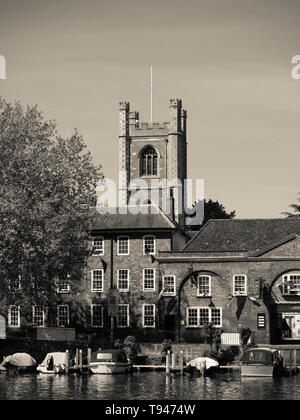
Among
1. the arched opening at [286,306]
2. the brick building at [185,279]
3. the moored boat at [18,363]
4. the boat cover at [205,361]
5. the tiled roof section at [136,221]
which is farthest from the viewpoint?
the tiled roof section at [136,221]

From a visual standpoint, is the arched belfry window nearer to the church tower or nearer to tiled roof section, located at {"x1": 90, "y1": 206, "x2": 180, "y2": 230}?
the church tower

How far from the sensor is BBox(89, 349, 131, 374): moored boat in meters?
75.9

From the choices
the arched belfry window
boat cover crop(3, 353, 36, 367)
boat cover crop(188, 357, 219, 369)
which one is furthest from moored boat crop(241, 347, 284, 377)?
the arched belfry window

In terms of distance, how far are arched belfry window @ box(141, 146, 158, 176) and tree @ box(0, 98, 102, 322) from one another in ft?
168

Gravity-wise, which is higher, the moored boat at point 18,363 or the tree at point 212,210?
the tree at point 212,210

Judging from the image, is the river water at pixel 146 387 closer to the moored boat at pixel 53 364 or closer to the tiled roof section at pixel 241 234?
the moored boat at pixel 53 364

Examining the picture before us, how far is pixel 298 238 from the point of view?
89812 mm

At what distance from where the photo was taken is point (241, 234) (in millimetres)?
96062

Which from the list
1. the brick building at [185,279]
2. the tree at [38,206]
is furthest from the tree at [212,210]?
the tree at [38,206]

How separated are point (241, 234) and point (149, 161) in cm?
3892

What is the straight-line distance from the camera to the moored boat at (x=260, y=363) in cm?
7388

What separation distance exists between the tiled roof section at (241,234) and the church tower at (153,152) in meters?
32.2
